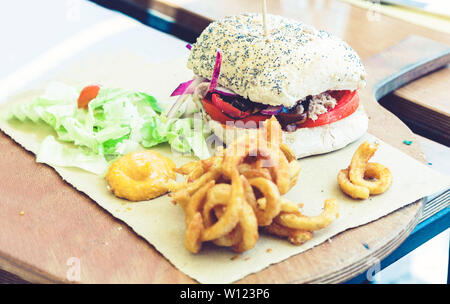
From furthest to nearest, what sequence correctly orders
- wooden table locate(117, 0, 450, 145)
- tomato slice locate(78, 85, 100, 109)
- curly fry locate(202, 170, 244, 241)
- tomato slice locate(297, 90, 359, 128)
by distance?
1. wooden table locate(117, 0, 450, 145)
2. tomato slice locate(78, 85, 100, 109)
3. tomato slice locate(297, 90, 359, 128)
4. curly fry locate(202, 170, 244, 241)

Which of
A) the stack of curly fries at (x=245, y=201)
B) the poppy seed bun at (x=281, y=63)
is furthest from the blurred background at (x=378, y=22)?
the stack of curly fries at (x=245, y=201)

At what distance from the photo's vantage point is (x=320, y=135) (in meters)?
2.26

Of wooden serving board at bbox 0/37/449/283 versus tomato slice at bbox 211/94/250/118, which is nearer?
wooden serving board at bbox 0/37/449/283

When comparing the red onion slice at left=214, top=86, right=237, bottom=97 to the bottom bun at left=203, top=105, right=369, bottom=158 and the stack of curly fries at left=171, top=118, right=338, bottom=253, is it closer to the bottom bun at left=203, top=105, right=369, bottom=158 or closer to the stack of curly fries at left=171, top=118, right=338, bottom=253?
the bottom bun at left=203, top=105, right=369, bottom=158

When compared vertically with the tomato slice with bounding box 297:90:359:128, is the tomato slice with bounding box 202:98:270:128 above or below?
below

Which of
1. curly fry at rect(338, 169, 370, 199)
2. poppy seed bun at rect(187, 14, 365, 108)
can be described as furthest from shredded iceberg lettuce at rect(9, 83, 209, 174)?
curly fry at rect(338, 169, 370, 199)

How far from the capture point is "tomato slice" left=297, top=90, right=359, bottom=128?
7.32 feet

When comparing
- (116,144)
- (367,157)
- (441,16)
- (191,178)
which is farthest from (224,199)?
(441,16)

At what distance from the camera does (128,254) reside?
1.73m

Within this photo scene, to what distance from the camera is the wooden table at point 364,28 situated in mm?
2779

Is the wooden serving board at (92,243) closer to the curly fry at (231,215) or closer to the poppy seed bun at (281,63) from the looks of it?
the curly fry at (231,215)

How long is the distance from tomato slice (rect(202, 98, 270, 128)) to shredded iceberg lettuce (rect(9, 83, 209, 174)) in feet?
0.42
